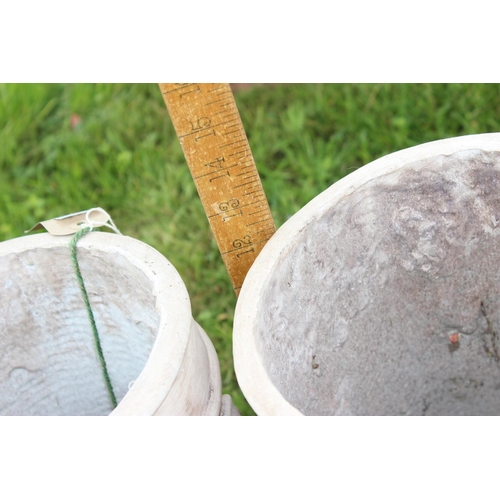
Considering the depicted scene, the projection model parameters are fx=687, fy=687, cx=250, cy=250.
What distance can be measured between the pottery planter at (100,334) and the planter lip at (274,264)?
115 millimetres

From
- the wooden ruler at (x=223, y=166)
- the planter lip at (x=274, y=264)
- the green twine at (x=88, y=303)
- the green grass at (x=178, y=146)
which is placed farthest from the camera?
the green grass at (x=178, y=146)

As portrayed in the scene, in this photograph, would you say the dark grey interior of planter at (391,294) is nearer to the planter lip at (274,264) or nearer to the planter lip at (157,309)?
the planter lip at (274,264)

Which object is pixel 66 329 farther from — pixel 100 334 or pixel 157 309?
pixel 157 309

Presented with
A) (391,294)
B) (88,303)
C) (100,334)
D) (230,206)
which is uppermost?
(230,206)

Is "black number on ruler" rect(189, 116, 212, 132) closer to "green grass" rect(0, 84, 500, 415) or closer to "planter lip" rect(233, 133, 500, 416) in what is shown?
"planter lip" rect(233, 133, 500, 416)

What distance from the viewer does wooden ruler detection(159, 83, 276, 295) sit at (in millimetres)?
1470

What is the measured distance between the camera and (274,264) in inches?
57.4

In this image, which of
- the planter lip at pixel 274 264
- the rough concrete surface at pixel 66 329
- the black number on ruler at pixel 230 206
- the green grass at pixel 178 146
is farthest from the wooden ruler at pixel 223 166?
the green grass at pixel 178 146

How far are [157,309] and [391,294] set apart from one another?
64 centimetres

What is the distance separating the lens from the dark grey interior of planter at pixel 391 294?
154 cm

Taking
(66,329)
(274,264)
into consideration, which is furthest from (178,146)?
(274,264)

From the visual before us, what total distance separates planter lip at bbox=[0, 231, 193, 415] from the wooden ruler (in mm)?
205

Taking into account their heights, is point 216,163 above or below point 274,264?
above

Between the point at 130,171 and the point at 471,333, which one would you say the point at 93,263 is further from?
the point at 130,171
